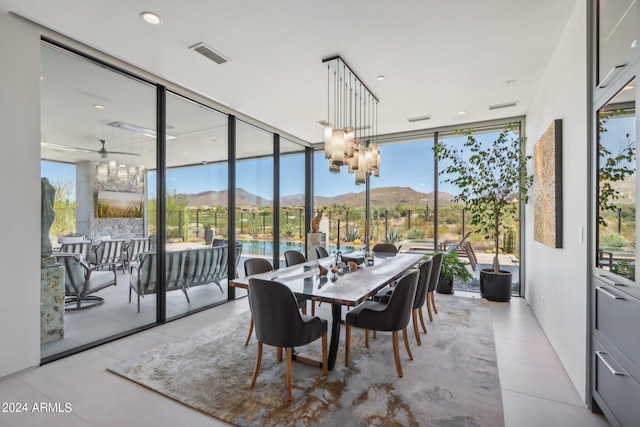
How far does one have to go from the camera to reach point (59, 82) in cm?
310

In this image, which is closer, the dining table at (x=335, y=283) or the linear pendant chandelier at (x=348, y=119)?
the dining table at (x=335, y=283)

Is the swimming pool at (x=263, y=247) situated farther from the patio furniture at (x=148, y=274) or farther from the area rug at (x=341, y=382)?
the area rug at (x=341, y=382)

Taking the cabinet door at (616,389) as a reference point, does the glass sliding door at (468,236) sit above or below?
above

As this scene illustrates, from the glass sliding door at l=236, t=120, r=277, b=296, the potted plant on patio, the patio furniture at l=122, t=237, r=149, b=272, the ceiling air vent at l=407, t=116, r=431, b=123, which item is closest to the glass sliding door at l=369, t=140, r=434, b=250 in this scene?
the potted plant on patio

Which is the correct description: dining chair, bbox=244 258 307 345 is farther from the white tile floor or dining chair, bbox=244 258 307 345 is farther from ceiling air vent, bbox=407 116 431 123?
ceiling air vent, bbox=407 116 431 123

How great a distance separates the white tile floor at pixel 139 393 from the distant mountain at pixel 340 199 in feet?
6.79

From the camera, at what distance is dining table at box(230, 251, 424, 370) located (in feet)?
7.73

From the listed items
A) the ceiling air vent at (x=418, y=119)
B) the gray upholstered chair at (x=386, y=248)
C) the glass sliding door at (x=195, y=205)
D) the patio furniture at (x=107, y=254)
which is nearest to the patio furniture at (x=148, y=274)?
the glass sliding door at (x=195, y=205)

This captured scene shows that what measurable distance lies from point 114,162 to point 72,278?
1329mm

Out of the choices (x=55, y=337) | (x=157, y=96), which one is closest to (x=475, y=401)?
(x=55, y=337)

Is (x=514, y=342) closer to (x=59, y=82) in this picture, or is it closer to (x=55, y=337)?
(x=55, y=337)

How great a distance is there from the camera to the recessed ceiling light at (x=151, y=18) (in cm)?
249

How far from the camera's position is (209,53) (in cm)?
311

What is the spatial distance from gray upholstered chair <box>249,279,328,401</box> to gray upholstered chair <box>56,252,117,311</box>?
2.25m
